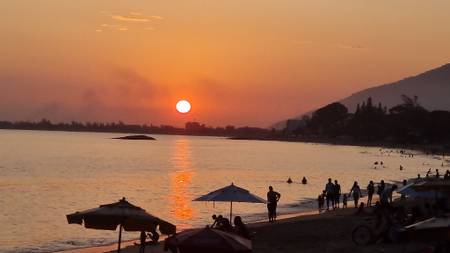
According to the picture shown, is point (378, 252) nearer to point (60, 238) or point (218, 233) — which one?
point (218, 233)

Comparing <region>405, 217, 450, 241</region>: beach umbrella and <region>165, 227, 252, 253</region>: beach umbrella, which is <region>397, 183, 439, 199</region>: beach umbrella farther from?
<region>165, 227, 252, 253</region>: beach umbrella

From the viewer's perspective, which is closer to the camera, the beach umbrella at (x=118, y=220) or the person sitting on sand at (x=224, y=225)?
the beach umbrella at (x=118, y=220)

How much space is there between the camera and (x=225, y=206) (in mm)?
38031

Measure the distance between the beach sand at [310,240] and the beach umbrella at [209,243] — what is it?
6581mm

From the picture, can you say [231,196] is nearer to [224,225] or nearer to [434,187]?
[224,225]

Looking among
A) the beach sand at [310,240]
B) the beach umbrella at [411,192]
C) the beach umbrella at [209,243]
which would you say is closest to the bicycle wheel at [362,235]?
the beach sand at [310,240]

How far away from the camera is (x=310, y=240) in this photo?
2005cm

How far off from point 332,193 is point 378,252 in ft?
52.2

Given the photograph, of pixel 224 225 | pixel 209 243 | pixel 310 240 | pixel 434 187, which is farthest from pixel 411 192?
pixel 209 243

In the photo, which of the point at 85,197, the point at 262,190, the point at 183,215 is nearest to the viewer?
the point at 183,215

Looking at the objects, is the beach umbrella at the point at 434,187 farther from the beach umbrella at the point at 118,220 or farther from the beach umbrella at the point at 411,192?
the beach umbrella at the point at 118,220

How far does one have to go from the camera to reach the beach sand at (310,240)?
54.4 ft

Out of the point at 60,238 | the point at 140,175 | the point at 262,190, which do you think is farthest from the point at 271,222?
the point at 140,175

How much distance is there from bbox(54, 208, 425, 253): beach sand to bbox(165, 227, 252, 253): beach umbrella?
→ 259 inches
